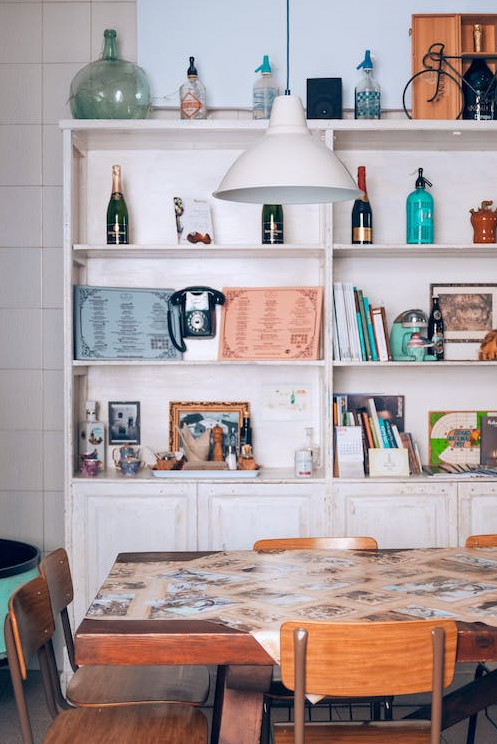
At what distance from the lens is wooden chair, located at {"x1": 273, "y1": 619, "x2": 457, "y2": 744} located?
2.08 meters

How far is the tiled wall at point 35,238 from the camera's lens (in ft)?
14.2

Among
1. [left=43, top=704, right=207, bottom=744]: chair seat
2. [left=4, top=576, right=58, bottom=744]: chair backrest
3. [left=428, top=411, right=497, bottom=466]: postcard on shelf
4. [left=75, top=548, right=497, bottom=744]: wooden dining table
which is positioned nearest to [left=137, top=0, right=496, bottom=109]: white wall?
[left=428, top=411, right=497, bottom=466]: postcard on shelf

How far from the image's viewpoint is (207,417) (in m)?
4.38

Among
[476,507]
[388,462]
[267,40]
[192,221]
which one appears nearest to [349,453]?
[388,462]

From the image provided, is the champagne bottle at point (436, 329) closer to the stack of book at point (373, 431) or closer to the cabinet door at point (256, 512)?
the stack of book at point (373, 431)

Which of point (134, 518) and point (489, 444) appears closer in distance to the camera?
point (134, 518)

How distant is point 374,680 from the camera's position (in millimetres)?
2092

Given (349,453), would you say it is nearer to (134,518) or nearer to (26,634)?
(134,518)

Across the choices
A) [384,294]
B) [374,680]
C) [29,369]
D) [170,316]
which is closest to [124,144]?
[170,316]

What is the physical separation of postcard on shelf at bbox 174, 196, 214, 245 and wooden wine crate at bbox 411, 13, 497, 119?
3.46ft

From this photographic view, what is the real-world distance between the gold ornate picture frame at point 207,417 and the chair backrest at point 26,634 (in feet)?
5.89

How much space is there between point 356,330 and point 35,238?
1587mm

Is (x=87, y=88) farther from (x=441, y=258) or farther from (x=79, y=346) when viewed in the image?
(x=441, y=258)

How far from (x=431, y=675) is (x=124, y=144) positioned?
298 centimetres
